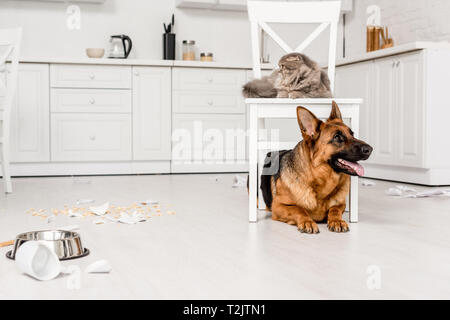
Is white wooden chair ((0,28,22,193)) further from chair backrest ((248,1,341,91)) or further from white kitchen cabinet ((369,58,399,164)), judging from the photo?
white kitchen cabinet ((369,58,399,164))

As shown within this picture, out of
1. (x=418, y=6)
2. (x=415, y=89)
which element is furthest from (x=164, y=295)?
(x=418, y=6)

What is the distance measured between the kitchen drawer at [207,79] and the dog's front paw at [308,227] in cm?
295

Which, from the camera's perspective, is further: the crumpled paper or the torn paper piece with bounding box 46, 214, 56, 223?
the crumpled paper

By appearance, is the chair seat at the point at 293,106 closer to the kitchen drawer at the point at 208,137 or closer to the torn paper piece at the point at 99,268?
the torn paper piece at the point at 99,268

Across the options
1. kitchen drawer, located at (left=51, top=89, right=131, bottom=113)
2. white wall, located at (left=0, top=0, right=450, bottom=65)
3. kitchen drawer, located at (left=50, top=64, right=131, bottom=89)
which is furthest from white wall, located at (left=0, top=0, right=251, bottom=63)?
kitchen drawer, located at (left=51, top=89, right=131, bottom=113)

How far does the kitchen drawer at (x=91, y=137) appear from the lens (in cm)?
460

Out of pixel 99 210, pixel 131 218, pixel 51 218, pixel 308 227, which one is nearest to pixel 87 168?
pixel 99 210

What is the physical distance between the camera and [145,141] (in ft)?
15.8

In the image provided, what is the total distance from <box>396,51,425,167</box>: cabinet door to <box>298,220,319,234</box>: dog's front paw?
201 centimetres

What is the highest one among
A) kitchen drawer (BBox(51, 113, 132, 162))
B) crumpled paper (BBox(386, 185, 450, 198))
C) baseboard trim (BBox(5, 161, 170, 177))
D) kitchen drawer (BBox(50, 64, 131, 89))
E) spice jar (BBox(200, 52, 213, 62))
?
spice jar (BBox(200, 52, 213, 62))

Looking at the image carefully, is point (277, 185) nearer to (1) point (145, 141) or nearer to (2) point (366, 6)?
(1) point (145, 141)

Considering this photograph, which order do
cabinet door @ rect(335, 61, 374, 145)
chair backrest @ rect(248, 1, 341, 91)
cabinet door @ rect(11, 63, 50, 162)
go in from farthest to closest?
1. cabinet door @ rect(11, 63, 50, 162)
2. cabinet door @ rect(335, 61, 374, 145)
3. chair backrest @ rect(248, 1, 341, 91)

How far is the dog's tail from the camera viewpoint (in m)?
2.33

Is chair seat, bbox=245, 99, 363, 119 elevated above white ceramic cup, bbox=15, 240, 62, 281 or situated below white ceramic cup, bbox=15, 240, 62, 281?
above
